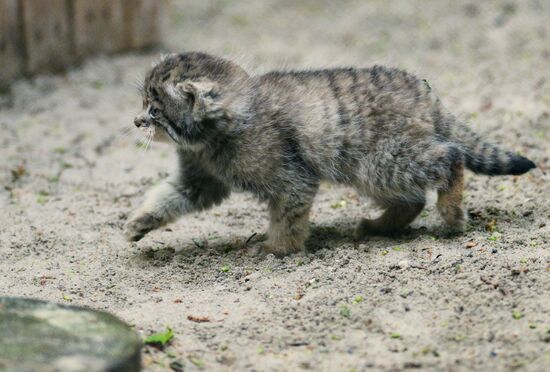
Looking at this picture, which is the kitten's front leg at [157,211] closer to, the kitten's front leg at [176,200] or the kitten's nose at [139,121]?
the kitten's front leg at [176,200]

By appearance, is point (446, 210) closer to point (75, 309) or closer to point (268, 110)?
point (268, 110)

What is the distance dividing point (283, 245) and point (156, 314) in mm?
1323

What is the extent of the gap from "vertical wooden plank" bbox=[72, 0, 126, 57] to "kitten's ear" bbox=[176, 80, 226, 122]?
18.0 ft

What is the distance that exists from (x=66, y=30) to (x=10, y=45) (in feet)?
3.25

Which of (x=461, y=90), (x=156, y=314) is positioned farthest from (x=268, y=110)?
(x=461, y=90)

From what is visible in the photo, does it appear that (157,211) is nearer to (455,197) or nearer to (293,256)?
(293,256)

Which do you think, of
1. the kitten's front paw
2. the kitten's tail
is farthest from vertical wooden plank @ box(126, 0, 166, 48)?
the kitten's tail

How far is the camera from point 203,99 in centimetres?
575

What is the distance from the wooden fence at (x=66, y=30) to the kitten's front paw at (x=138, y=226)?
4688 millimetres

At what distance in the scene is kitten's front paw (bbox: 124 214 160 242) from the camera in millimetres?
6125

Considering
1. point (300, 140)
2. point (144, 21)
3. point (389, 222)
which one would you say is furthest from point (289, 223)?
point (144, 21)

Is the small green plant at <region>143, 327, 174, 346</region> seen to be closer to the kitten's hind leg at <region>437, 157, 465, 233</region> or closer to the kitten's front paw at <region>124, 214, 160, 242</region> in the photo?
the kitten's front paw at <region>124, 214, 160, 242</region>

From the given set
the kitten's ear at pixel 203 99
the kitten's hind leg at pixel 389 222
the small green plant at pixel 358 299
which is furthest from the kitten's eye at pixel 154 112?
the small green plant at pixel 358 299

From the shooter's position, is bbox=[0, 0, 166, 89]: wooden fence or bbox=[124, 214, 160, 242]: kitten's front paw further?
bbox=[0, 0, 166, 89]: wooden fence
